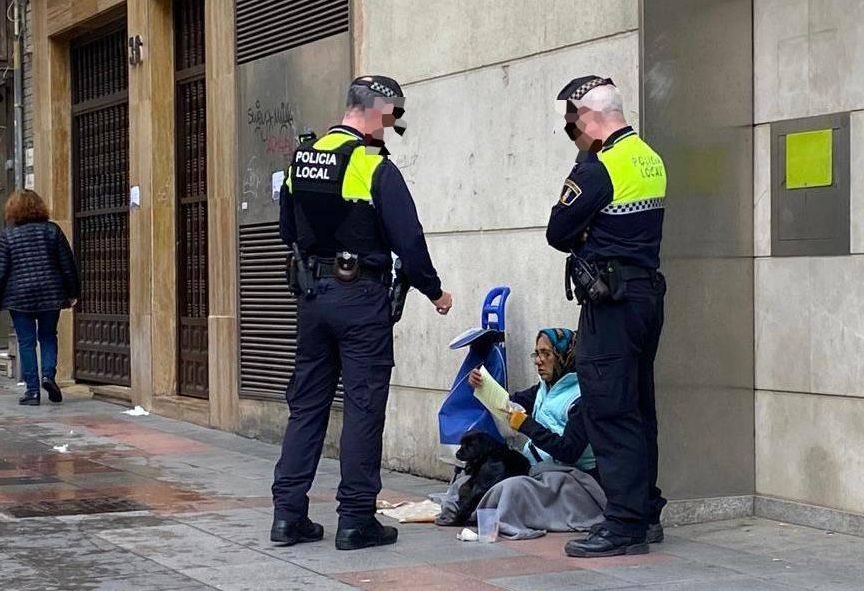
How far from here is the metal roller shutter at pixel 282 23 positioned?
10250 mm

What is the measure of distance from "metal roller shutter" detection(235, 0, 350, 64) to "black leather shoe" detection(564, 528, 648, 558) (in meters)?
4.66

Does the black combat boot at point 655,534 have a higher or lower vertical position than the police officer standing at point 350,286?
lower

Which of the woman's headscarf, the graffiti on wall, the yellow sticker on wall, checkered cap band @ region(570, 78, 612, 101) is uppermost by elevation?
the graffiti on wall

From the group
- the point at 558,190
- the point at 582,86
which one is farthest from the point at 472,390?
the point at 582,86

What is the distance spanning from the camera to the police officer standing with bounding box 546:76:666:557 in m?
6.41

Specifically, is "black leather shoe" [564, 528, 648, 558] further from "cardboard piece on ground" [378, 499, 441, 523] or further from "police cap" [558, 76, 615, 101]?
"police cap" [558, 76, 615, 101]

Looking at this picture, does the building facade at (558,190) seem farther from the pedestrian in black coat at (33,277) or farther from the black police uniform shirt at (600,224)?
the pedestrian in black coat at (33,277)

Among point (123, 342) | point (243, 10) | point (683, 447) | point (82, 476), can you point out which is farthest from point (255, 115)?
point (683, 447)

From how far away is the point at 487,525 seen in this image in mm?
6934

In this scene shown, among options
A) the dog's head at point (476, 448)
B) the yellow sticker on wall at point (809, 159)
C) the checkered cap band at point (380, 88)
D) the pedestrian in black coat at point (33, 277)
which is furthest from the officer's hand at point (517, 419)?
the pedestrian in black coat at point (33, 277)

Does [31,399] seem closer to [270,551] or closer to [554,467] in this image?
[270,551]

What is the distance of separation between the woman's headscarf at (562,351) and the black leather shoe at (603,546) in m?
1.02

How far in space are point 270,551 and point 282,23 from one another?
5.20 metres

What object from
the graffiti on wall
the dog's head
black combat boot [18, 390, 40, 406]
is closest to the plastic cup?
the dog's head
